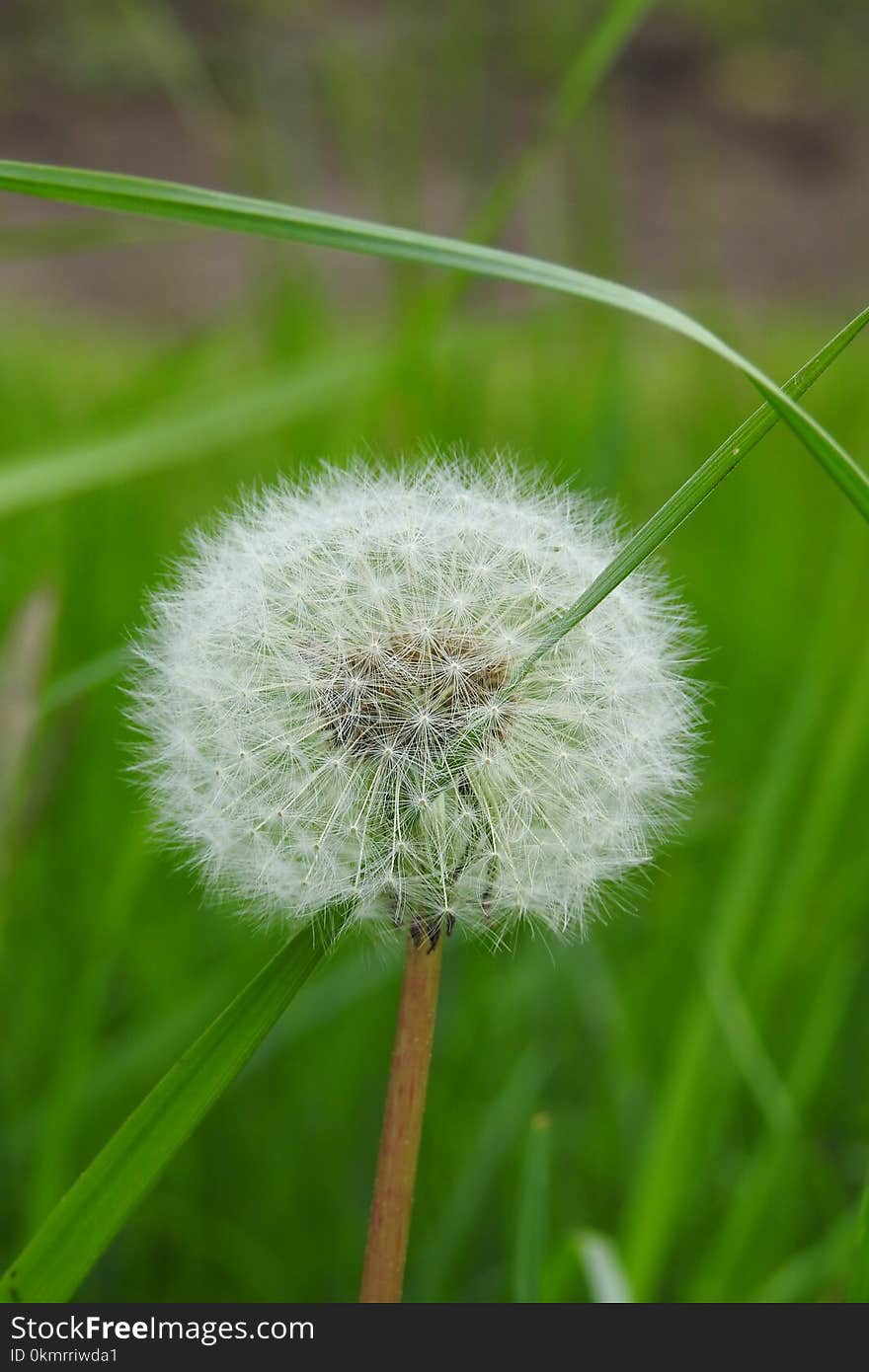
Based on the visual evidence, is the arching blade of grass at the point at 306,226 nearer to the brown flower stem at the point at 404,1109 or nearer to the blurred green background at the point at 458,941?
the blurred green background at the point at 458,941

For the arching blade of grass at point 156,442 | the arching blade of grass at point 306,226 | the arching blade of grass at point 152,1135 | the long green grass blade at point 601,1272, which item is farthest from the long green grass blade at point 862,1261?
the arching blade of grass at point 156,442

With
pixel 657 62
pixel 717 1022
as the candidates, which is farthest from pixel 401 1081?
pixel 657 62

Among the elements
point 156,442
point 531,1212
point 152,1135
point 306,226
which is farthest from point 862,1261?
point 156,442

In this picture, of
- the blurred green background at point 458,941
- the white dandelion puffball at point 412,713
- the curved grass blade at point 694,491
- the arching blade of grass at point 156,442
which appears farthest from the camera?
the blurred green background at point 458,941

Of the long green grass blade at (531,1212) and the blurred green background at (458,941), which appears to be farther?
the blurred green background at (458,941)

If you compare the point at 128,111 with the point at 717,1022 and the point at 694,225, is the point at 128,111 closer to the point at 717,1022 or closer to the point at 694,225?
the point at 694,225

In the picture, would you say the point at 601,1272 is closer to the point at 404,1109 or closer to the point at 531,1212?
the point at 531,1212
